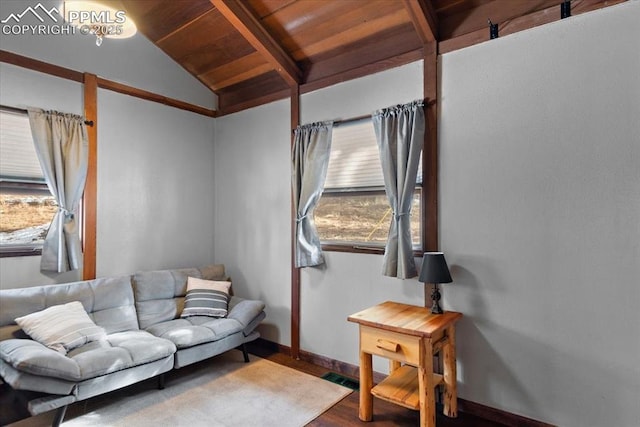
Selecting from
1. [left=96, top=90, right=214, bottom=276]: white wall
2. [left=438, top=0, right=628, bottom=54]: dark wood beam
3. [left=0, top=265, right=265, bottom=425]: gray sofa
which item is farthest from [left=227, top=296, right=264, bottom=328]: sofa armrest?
[left=438, top=0, right=628, bottom=54]: dark wood beam

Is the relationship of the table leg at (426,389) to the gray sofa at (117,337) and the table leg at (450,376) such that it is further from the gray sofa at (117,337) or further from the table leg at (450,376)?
the gray sofa at (117,337)

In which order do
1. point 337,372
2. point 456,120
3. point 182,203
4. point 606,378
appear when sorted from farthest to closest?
point 182,203 → point 337,372 → point 456,120 → point 606,378

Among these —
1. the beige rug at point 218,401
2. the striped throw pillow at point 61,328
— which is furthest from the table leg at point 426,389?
the striped throw pillow at point 61,328

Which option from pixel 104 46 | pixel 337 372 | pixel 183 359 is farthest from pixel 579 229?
pixel 104 46

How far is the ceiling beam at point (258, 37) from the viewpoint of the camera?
291 centimetres

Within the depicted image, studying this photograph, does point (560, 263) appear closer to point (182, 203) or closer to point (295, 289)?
point (295, 289)

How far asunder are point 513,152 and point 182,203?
3.36 m

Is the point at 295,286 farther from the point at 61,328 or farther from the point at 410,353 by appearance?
the point at 61,328

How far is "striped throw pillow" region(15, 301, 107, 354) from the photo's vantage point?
2.51 m

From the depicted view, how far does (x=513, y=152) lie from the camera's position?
7.90 feet

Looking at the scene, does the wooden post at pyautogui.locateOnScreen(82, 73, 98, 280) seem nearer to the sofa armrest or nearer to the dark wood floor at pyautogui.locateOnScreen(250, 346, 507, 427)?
the sofa armrest

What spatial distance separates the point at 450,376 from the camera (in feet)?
8.07

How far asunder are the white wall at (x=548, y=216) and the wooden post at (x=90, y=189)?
3116 mm

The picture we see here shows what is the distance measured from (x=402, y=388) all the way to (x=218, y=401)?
4.44ft
